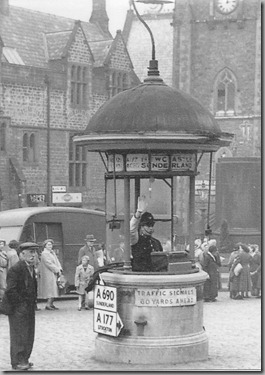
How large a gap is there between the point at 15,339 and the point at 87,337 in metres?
3.13

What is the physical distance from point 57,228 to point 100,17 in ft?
108

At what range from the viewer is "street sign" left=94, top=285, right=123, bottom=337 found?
12.2m

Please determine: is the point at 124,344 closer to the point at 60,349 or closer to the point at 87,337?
the point at 60,349

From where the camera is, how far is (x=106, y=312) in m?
12.4

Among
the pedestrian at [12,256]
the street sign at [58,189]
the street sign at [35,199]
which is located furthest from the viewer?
the street sign at [58,189]

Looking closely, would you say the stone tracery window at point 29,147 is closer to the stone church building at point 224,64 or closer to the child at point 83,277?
the stone church building at point 224,64

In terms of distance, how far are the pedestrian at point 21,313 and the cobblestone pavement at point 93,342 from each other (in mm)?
234

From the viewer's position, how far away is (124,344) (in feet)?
39.8

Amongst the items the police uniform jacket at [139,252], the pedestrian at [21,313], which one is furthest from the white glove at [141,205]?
the pedestrian at [21,313]

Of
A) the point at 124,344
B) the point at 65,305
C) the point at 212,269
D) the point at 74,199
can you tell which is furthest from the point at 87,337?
the point at 74,199

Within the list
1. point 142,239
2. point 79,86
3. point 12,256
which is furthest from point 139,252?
point 79,86

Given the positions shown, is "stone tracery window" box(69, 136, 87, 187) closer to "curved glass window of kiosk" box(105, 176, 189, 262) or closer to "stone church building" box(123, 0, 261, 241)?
"stone church building" box(123, 0, 261, 241)

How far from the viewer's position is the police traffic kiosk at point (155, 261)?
12.0 metres

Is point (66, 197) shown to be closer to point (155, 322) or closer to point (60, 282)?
point (60, 282)
